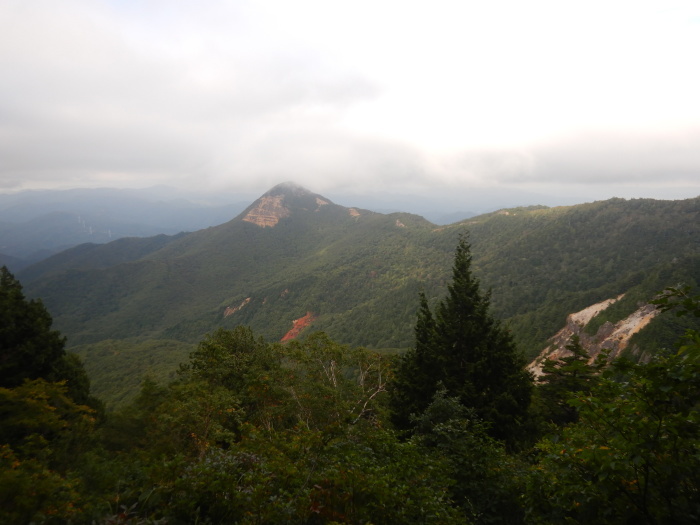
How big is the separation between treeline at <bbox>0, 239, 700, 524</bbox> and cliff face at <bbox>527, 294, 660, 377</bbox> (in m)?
35.6

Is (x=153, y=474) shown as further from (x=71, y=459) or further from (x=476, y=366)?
(x=476, y=366)

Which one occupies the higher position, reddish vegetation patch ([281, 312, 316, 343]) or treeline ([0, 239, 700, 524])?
treeline ([0, 239, 700, 524])

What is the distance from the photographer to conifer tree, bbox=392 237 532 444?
15.5m

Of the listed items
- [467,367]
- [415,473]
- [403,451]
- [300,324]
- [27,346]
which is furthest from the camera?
[300,324]

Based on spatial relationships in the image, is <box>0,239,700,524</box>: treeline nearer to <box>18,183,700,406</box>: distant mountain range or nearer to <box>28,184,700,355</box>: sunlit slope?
<box>18,183,700,406</box>: distant mountain range

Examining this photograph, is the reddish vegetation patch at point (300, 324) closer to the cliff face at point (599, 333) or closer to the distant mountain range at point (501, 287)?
the distant mountain range at point (501, 287)

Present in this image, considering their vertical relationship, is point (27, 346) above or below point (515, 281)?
above

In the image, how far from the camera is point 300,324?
162500 millimetres

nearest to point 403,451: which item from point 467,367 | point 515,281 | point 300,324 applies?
point 467,367

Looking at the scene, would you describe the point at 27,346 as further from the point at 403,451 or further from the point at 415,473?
the point at 415,473

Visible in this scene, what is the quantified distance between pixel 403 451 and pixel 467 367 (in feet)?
31.8

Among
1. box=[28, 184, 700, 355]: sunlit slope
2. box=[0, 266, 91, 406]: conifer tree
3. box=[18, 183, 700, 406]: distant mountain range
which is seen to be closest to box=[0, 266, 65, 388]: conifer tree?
box=[0, 266, 91, 406]: conifer tree

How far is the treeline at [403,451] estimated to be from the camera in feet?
13.0

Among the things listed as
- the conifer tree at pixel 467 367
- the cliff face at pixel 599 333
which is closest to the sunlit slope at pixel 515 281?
the cliff face at pixel 599 333
